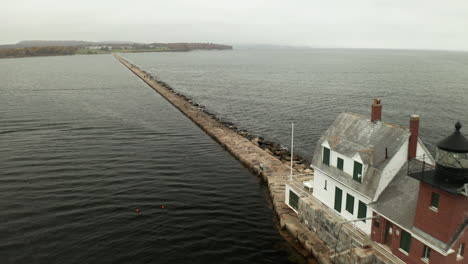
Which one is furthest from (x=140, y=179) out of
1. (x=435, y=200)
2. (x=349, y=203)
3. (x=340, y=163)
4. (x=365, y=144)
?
(x=435, y=200)

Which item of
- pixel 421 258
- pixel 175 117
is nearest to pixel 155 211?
pixel 421 258

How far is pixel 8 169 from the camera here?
39.8 metres

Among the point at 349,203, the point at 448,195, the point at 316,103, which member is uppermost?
the point at 448,195

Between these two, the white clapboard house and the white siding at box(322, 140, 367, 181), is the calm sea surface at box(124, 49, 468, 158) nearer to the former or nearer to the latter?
the white clapboard house

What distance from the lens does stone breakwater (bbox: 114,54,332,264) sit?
81.5ft

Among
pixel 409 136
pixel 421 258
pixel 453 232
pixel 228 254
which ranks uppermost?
pixel 409 136

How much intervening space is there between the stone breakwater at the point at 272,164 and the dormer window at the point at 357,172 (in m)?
5.55

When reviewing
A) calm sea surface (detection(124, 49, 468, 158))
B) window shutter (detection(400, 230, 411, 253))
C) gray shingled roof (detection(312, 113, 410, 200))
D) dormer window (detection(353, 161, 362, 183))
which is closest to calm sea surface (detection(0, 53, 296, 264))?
gray shingled roof (detection(312, 113, 410, 200))

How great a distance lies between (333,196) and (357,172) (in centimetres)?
318

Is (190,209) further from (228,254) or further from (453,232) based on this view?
(453,232)

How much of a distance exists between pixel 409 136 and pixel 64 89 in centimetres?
10853

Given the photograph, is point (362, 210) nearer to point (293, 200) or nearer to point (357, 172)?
point (357, 172)

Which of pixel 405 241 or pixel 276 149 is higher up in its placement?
pixel 405 241

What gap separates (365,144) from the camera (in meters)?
23.2
